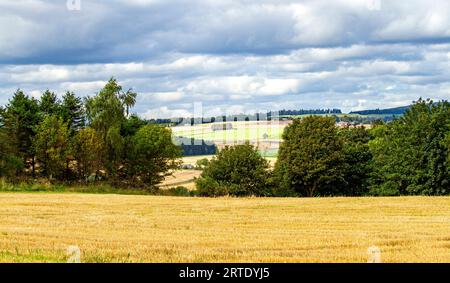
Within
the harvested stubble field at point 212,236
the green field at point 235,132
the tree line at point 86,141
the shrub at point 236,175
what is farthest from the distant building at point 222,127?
the harvested stubble field at point 212,236

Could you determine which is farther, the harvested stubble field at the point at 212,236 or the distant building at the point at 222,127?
the distant building at the point at 222,127

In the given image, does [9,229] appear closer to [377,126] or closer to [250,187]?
[250,187]

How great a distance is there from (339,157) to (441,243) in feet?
201

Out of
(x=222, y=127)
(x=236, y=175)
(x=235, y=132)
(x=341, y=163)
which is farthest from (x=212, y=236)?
(x=222, y=127)

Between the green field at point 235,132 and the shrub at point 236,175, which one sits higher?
the green field at point 235,132

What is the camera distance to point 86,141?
80.6m

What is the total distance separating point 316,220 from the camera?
3416cm

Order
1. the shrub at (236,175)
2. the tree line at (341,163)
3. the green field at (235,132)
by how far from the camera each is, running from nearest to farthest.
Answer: the shrub at (236,175) < the tree line at (341,163) < the green field at (235,132)

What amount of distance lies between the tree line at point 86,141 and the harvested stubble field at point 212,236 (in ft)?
124

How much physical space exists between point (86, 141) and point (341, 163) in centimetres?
3010

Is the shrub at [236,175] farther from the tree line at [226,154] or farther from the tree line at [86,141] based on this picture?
the tree line at [86,141]

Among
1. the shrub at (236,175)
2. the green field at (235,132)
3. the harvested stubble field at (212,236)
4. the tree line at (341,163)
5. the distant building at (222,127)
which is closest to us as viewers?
the harvested stubble field at (212,236)

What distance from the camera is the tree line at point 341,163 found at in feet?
260
